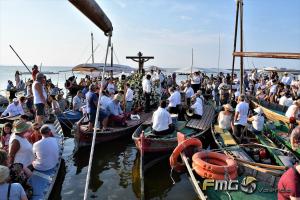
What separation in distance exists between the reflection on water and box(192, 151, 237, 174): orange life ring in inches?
57.0

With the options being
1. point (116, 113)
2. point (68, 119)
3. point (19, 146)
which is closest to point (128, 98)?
point (116, 113)

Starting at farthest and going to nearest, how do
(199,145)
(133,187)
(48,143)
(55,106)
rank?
(55,106) < (133,187) < (199,145) < (48,143)

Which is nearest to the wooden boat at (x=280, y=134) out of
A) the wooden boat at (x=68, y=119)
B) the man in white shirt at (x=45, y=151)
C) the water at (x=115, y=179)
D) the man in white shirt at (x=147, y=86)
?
the water at (x=115, y=179)

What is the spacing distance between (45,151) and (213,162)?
169 inches

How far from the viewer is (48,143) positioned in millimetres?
7773

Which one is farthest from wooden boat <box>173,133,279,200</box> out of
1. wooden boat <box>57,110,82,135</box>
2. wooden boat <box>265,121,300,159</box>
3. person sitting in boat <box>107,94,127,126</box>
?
wooden boat <box>57,110,82,135</box>

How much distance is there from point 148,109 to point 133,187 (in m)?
8.74

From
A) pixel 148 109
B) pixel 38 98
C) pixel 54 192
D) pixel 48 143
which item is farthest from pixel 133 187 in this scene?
pixel 148 109

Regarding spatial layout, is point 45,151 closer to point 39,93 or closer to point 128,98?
point 39,93

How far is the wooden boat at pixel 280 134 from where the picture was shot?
1057cm

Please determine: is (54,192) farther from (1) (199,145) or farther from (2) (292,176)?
(2) (292,176)

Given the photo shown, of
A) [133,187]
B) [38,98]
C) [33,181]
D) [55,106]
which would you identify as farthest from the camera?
[55,106]

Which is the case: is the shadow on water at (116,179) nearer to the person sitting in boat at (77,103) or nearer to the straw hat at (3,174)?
the person sitting in boat at (77,103)

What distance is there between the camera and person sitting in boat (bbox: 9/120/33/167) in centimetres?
668
